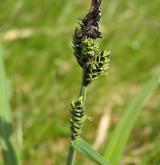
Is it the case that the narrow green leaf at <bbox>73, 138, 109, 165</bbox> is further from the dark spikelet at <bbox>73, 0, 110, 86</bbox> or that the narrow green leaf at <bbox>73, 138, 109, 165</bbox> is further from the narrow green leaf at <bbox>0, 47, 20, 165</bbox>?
the narrow green leaf at <bbox>0, 47, 20, 165</bbox>

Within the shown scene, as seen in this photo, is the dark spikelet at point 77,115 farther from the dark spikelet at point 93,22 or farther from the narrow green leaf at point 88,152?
the dark spikelet at point 93,22

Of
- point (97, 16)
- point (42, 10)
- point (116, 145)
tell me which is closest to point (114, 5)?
point (42, 10)

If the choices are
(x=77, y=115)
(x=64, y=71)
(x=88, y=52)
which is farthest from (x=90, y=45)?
(x=64, y=71)

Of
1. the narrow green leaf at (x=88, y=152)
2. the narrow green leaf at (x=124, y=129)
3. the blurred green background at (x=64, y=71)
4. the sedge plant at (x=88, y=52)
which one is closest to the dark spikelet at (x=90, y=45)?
the sedge plant at (x=88, y=52)

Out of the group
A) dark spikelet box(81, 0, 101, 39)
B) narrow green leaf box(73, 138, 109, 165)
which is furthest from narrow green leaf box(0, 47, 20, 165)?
dark spikelet box(81, 0, 101, 39)

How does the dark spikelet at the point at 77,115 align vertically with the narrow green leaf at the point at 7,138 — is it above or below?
below

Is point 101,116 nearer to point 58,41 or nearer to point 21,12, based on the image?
point 58,41
